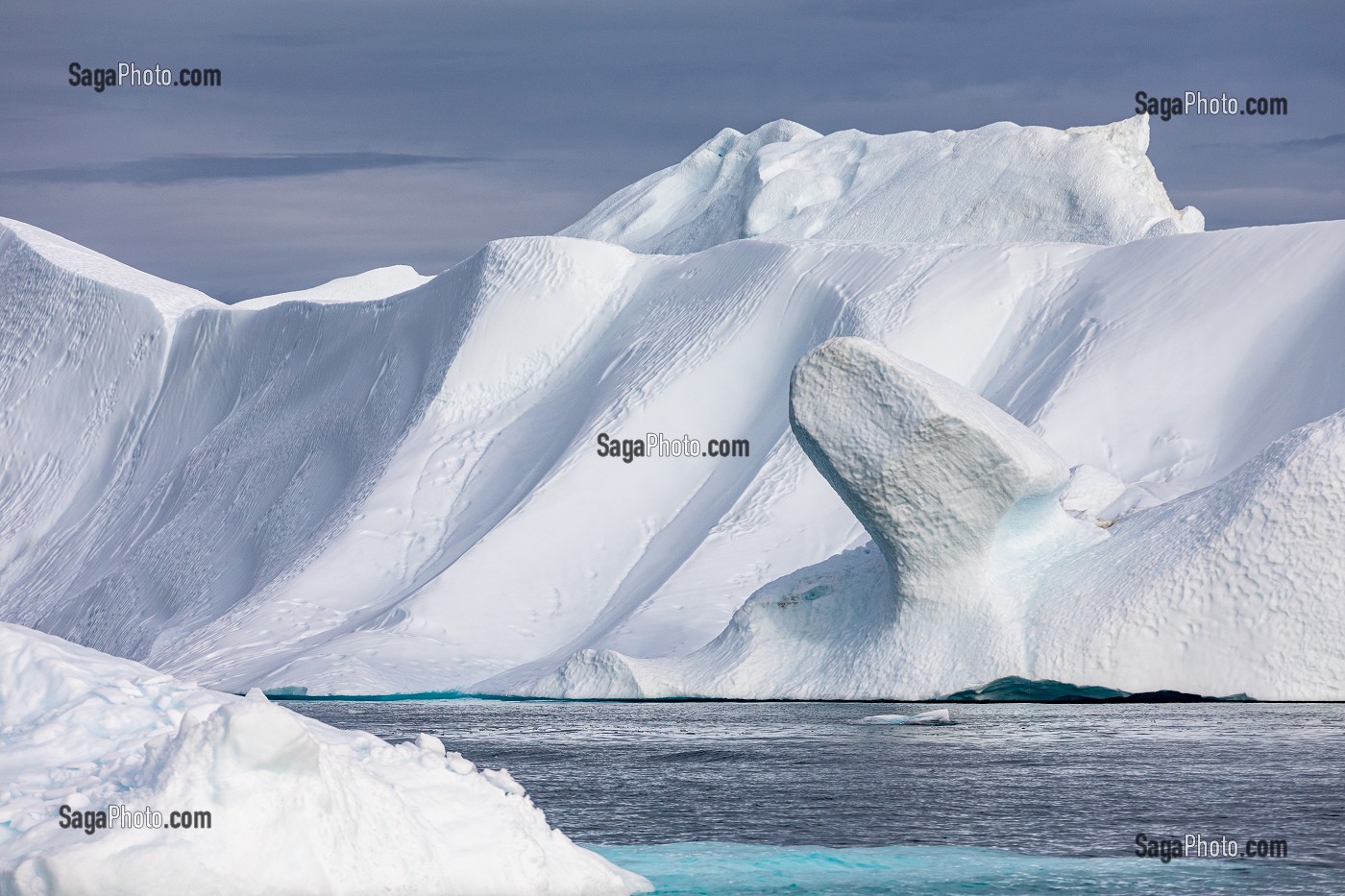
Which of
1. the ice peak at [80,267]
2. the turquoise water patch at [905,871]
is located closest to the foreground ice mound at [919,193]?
the ice peak at [80,267]

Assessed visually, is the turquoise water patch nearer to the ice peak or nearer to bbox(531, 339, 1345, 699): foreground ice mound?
bbox(531, 339, 1345, 699): foreground ice mound

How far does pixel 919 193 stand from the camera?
1892 inches

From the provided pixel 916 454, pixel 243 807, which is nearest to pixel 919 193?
pixel 916 454

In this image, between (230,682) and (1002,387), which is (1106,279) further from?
(230,682)

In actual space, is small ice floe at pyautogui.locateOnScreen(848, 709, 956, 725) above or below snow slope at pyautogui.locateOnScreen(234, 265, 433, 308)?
below

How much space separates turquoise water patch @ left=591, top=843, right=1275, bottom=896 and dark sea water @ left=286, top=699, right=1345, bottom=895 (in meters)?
0.02

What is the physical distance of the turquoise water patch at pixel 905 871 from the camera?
7801mm

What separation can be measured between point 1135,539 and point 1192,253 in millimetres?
13333

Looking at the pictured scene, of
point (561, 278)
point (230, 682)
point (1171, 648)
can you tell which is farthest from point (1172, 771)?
point (561, 278)

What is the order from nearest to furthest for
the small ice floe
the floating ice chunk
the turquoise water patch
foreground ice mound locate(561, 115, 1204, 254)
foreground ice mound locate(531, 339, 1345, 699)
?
1. the turquoise water patch
2. the floating ice chunk
3. the small ice floe
4. foreground ice mound locate(531, 339, 1345, 699)
5. foreground ice mound locate(561, 115, 1204, 254)

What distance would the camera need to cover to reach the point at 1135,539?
20.1 metres

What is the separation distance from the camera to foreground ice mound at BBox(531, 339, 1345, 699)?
18.6 m

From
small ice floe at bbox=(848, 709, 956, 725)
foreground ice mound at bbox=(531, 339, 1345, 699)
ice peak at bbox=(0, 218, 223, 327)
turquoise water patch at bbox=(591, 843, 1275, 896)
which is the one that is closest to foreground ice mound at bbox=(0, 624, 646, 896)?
turquoise water patch at bbox=(591, 843, 1275, 896)

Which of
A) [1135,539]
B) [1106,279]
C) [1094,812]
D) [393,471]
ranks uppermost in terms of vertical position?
[1106,279]
